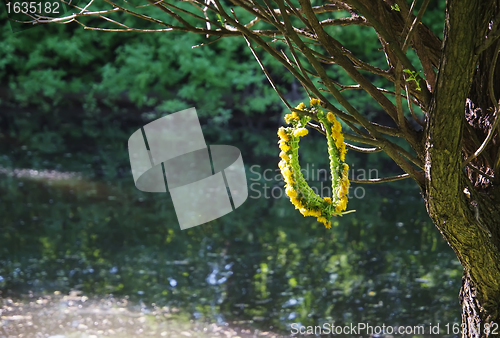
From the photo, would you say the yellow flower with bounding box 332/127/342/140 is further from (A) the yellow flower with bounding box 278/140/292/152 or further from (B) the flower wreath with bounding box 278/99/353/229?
(A) the yellow flower with bounding box 278/140/292/152

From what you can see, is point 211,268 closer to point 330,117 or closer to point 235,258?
point 235,258

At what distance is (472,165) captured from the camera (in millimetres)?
1445

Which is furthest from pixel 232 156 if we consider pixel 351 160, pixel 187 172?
pixel 351 160

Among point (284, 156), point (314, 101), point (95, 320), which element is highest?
point (314, 101)

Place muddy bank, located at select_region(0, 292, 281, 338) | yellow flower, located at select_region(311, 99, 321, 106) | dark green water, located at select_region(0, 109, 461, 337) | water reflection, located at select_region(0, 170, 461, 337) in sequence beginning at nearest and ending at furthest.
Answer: yellow flower, located at select_region(311, 99, 321, 106)
muddy bank, located at select_region(0, 292, 281, 338)
water reflection, located at select_region(0, 170, 461, 337)
dark green water, located at select_region(0, 109, 461, 337)

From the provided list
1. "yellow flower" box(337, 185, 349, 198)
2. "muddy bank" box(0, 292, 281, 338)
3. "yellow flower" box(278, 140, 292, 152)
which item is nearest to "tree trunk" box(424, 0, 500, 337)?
"yellow flower" box(337, 185, 349, 198)

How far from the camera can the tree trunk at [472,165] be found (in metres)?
1.10

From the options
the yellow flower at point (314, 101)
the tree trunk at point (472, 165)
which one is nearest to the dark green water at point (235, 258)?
the tree trunk at point (472, 165)

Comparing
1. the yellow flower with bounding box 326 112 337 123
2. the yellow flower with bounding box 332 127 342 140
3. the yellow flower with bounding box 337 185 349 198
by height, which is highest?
the yellow flower with bounding box 326 112 337 123

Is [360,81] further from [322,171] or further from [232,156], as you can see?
[232,156]

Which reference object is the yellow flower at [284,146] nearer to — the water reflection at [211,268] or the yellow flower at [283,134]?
the yellow flower at [283,134]

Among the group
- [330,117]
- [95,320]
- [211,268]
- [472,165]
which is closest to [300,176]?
[330,117]

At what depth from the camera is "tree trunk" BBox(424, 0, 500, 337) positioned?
3.61ft

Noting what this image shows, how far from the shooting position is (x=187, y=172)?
6.64 metres
